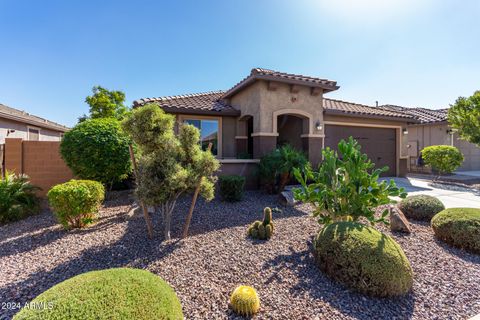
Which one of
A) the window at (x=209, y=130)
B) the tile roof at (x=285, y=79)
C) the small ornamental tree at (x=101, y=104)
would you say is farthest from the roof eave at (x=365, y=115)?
the small ornamental tree at (x=101, y=104)

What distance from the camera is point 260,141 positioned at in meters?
9.04

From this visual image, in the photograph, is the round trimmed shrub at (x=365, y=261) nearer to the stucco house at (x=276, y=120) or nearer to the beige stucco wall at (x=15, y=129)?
the stucco house at (x=276, y=120)

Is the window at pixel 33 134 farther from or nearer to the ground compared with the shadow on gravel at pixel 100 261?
farther from the ground

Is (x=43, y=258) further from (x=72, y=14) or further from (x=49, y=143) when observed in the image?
(x=72, y=14)

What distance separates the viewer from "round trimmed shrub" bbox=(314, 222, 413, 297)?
3041mm

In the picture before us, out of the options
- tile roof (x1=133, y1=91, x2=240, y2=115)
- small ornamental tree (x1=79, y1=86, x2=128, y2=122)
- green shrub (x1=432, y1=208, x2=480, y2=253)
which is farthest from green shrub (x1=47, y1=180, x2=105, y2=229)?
small ornamental tree (x1=79, y1=86, x2=128, y2=122)

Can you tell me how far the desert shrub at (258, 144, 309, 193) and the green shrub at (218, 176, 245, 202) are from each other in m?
1.20

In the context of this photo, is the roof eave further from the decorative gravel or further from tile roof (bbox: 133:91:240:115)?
the decorative gravel

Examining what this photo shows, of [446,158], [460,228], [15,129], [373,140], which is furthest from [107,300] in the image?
[15,129]

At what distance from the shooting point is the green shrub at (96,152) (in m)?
6.99

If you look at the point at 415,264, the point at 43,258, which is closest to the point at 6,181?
the point at 43,258

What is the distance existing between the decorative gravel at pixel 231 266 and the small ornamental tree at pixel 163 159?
972 mm

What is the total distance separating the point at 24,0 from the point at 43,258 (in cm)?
770

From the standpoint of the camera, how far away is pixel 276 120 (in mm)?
9297
